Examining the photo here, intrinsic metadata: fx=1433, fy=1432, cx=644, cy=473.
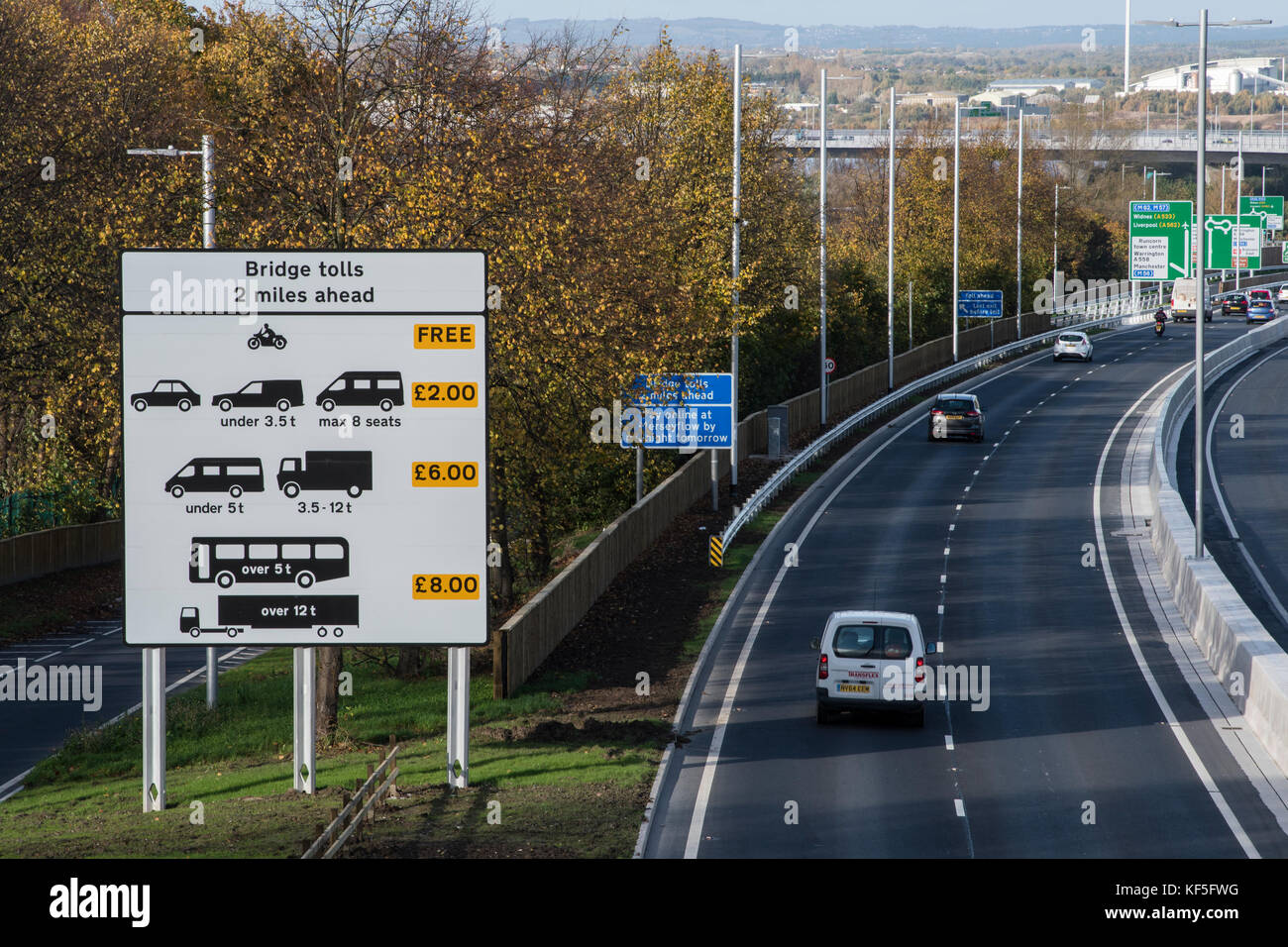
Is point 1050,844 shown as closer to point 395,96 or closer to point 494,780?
point 494,780

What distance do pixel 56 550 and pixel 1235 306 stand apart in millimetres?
83115

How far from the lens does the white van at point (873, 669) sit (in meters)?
21.5

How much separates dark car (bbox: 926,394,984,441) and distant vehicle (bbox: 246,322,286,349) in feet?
131

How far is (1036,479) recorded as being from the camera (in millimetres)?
45062

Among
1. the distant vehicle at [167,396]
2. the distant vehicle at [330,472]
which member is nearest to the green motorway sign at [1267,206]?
the distant vehicle at [330,472]

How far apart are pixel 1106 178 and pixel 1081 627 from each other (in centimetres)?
10740

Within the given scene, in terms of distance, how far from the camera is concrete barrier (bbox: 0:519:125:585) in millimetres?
37062

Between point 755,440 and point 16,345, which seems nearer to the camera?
point 16,345

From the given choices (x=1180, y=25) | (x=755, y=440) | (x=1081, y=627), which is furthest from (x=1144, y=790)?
(x=755, y=440)

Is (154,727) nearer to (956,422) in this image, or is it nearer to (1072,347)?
(956,422)

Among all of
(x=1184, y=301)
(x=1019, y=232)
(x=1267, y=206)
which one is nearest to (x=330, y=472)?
(x=1019, y=232)

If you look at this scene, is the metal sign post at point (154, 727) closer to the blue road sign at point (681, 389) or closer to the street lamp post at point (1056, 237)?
the blue road sign at point (681, 389)

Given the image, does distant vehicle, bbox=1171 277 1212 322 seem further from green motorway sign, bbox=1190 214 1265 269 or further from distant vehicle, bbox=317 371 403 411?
distant vehicle, bbox=317 371 403 411

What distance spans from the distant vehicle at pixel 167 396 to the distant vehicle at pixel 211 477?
1.95 ft
